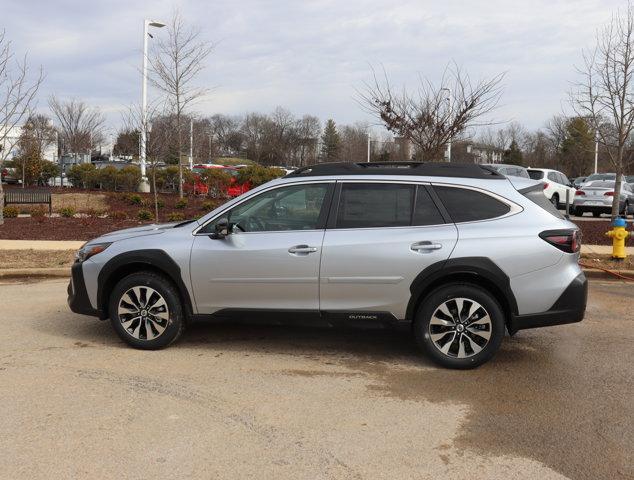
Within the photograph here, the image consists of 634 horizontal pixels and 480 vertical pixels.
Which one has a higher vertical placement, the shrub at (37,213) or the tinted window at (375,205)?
the tinted window at (375,205)

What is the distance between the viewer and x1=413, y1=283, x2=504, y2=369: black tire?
507cm

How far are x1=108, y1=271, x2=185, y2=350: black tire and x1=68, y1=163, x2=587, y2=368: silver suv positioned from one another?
11 mm

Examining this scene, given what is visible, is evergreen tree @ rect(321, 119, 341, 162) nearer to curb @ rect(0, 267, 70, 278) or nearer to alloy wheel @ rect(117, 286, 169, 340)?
curb @ rect(0, 267, 70, 278)

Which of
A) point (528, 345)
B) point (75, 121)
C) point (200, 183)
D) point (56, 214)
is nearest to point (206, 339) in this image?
point (528, 345)

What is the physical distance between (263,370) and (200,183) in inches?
685

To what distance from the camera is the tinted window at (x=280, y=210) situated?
5441 millimetres

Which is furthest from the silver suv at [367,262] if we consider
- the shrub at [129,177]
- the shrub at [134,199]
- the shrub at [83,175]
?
the shrub at [83,175]

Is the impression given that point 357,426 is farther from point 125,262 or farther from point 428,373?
point 125,262

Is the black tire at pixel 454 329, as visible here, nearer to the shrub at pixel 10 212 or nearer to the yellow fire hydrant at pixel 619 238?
the yellow fire hydrant at pixel 619 238

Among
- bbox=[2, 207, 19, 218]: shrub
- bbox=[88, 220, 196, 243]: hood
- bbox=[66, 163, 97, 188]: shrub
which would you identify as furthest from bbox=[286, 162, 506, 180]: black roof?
bbox=[66, 163, 97, 188]: shrub

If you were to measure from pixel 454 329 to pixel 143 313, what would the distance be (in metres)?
2.84

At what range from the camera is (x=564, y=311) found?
5.04 meters

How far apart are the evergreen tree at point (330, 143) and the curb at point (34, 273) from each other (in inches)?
2168

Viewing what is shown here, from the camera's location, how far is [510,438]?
389cm
